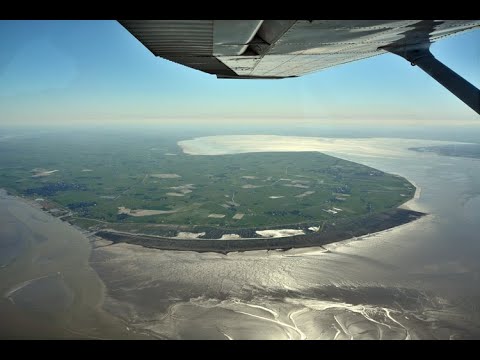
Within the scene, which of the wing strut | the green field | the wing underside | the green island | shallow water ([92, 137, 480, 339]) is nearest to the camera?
the wing underside

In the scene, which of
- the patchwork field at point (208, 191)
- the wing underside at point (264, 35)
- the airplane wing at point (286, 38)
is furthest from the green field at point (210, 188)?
the wing underside at point (264, 35)

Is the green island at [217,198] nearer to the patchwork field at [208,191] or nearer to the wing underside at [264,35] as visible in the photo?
the patchwork field at [208,191]

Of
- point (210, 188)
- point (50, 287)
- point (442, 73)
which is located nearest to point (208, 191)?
point (210, 188)

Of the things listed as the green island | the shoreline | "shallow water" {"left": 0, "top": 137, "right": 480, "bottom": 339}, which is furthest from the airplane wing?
the green island

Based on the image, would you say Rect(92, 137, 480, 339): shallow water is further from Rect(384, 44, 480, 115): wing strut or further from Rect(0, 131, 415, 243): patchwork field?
Rect(384, 44, 480, 115): wing strut

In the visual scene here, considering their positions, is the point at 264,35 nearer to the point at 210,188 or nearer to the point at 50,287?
the point at 50,287
